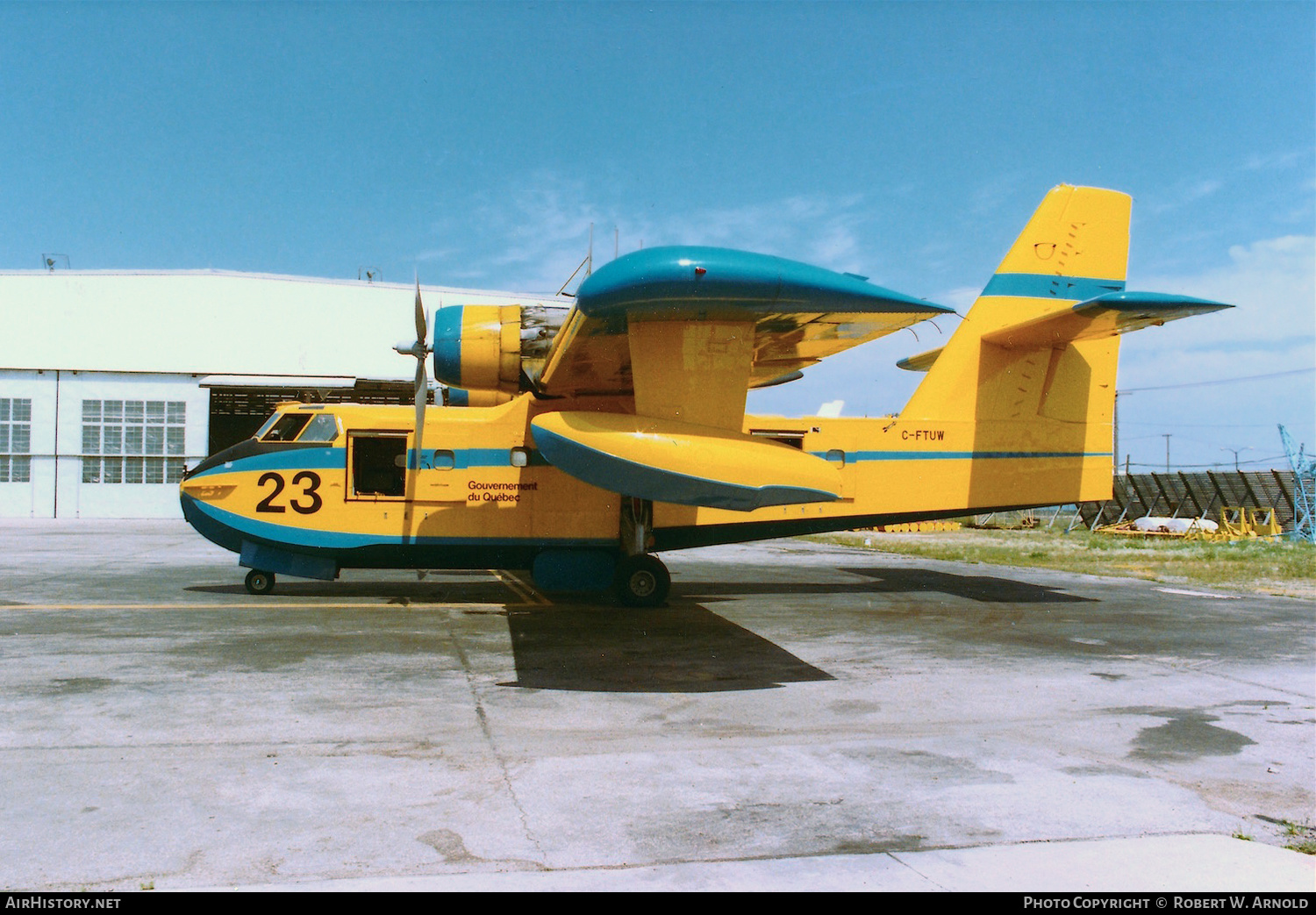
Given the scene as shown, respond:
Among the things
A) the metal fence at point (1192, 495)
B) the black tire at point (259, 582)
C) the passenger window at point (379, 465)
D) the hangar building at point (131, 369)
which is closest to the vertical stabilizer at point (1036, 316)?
the passenger window at point (379, 465)

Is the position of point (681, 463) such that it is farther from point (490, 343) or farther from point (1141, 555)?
point (1141, 555)

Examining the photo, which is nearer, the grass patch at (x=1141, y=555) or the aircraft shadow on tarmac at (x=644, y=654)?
the aircraft shadow on tarmac at (x=644, y=654)

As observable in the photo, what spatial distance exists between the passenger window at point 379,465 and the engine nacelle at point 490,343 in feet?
4.49

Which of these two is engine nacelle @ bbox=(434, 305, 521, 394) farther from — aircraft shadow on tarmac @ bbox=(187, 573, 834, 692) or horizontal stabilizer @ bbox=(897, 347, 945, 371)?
horizontal stabilizer @ bbox=(897, 347, 945, 371)

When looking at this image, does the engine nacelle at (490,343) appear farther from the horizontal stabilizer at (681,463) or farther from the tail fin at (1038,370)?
the tail fin at (1038,370)

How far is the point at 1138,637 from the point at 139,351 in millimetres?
37881

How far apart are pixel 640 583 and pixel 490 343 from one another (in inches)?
149

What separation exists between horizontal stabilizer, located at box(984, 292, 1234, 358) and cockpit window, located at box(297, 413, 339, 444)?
9.34m

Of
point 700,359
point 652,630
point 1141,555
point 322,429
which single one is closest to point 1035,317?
point 700,359

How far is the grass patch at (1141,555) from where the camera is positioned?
17.5m

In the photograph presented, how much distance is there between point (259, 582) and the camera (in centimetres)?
1241

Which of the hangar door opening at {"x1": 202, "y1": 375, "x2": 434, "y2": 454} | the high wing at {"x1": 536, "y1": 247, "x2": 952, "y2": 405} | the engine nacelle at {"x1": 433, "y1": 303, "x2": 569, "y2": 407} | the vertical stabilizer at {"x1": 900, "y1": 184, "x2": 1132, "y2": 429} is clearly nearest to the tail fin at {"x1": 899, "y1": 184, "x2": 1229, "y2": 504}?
the vertical stabilizer at {"x1": 900, "y1": 184, "x2": 1132, "y2": 429}

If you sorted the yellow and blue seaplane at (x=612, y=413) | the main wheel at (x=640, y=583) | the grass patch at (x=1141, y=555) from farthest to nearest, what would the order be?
the grass patch at (x=1141, y=555) → the main wheel at (x=640, y=583) → the yellow and blue seaplane at (x=612, y=413)

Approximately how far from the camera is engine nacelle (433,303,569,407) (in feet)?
37.1
